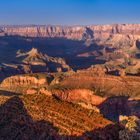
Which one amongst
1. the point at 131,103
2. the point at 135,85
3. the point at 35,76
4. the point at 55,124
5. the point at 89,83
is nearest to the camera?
the point at 55,124

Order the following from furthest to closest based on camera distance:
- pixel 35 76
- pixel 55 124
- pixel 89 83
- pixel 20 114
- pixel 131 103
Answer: pixel 35 76 < pixel 89 83 < pixel 131 103 < pixel 20 114 < pixel 55 124

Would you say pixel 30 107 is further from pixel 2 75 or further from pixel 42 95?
pixel 2 75

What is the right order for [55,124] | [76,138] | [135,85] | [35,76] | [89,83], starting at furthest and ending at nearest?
[35,76] < [89,83] < [135,85] < [55,124] < [76,138]

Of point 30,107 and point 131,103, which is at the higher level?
point 30,107

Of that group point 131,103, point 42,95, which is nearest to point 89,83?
point 131,103

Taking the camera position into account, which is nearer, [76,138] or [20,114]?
[76,138]

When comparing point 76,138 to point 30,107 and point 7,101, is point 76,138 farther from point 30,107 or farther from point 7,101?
point 7,101

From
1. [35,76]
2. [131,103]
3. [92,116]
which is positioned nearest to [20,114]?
[92,116]

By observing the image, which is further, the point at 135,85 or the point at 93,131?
the point at 135,85

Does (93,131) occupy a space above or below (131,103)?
above
